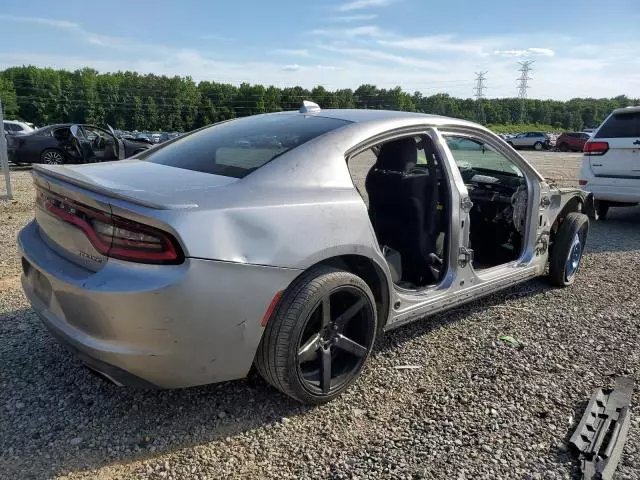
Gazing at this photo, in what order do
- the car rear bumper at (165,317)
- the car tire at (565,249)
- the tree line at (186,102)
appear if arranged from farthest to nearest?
the tree line at (186,102)
the car tire at (565,249)
the car rear bumper at (165,317)

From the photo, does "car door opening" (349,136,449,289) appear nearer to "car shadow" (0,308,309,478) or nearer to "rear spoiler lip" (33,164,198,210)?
"car shadow" (0,308,309,478)

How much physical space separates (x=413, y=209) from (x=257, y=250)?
59.1 inches

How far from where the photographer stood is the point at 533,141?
44.4 metres

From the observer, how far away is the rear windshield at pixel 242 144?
2.69m

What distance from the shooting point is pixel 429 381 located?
116 inches

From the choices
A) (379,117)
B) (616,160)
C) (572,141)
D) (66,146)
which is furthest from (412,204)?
(572,141)

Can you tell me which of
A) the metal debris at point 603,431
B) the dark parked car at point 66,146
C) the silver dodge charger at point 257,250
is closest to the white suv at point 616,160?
the silver dodge charger at point 257,250

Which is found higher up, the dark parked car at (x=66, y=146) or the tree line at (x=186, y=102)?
the tree line at (x=186, y=102)

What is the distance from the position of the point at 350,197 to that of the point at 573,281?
3.21 metres

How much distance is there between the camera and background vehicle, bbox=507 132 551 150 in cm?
4366

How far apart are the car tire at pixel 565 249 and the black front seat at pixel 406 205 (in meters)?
1.71

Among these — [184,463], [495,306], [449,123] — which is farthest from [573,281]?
[184,463]

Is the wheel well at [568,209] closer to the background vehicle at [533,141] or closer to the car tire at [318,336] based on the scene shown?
the car tire at [318,336]

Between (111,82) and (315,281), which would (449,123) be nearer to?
(315,281)
